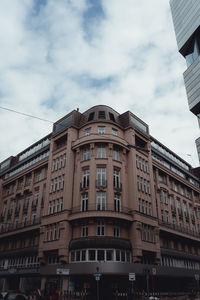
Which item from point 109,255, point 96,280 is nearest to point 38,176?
point 109,255

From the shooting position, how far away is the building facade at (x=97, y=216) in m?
31.0

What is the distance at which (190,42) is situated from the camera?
160ft

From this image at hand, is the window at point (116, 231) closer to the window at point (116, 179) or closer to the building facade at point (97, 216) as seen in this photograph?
the building facade at point (97, 216)

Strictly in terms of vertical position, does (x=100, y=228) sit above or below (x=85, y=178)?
below

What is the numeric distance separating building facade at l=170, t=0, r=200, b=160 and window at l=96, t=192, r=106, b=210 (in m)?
24.6

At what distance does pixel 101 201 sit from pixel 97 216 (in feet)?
8.84

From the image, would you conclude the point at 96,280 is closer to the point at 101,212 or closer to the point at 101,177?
the point at 101,212

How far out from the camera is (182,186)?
55688 millimetres

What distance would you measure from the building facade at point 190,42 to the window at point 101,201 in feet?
80.6

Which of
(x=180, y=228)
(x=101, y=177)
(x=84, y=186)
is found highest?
(x=101, y=177)

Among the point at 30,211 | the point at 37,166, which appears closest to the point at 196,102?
the point at 37,166

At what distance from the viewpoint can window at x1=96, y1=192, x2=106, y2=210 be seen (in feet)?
110

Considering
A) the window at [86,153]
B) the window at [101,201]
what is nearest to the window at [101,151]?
the window at [86,153]

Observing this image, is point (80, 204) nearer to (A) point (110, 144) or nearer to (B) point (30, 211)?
(A) point (110, 144)
